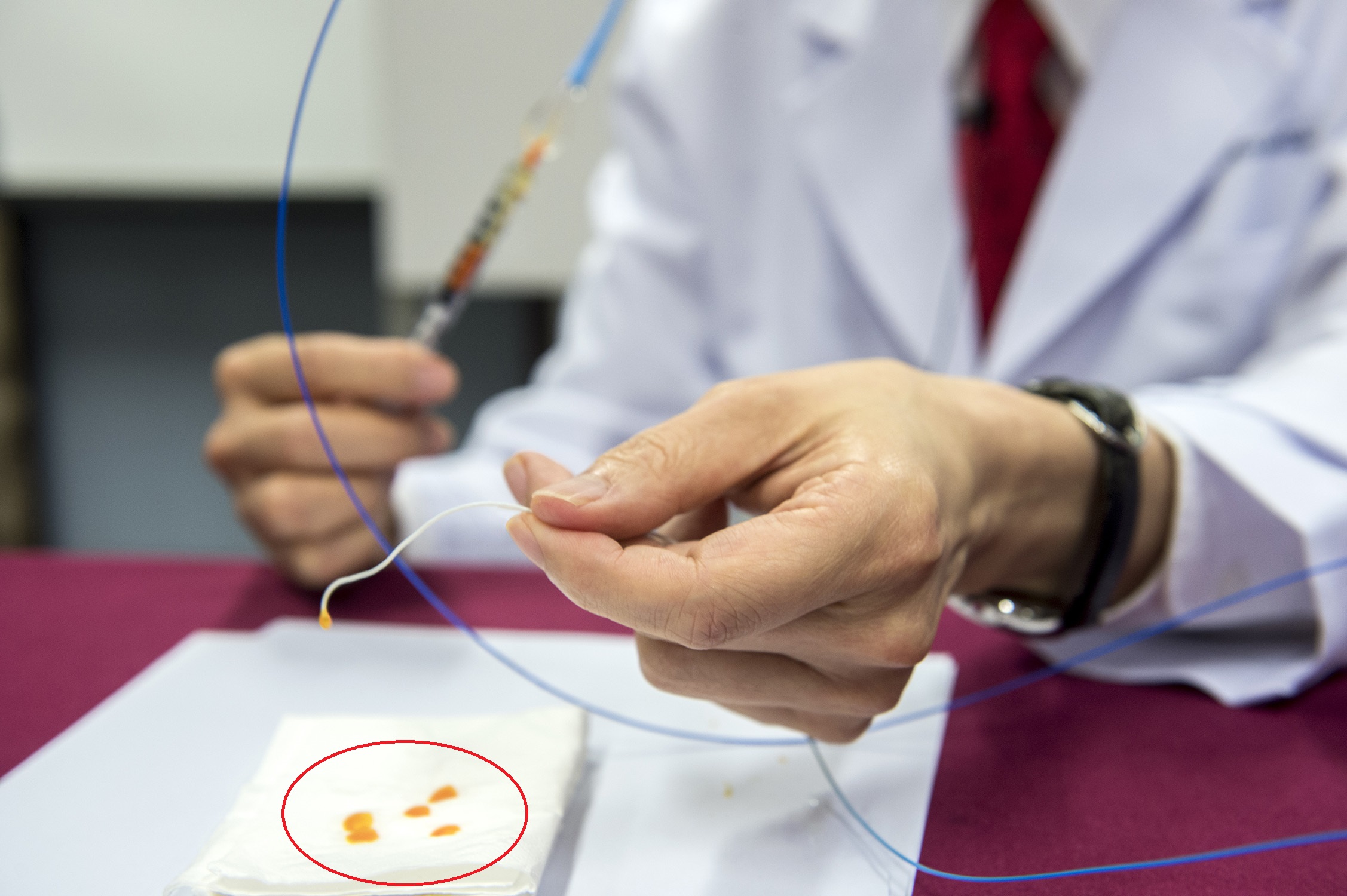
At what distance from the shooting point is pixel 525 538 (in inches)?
12.0

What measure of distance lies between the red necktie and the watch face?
342 mm

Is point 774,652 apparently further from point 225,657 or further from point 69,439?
point 69,439

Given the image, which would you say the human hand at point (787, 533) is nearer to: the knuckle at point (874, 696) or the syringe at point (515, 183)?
the knuckle at point (874, 696)

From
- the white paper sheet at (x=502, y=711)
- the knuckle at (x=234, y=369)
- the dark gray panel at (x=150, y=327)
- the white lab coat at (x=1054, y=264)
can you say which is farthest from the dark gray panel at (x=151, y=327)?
Answer: the white paper sheet at (x=502, y=711)

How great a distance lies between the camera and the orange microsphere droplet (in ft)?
0.98

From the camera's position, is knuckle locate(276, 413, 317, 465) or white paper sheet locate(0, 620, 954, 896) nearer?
white paper sheet locate(0, 620, 954, 896)

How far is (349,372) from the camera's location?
21.9 inches

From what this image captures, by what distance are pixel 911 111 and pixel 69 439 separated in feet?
5.11

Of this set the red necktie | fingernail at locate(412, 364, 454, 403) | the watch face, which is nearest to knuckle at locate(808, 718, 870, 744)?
the watch face

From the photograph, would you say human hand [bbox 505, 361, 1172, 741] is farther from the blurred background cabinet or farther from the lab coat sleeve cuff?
the blurred background cabinet

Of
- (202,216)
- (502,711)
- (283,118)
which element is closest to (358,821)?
(502,711)

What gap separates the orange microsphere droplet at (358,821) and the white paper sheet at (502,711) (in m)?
0.05

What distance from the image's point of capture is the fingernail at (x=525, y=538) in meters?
0.30

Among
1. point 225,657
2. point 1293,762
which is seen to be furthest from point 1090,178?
point 225,657
